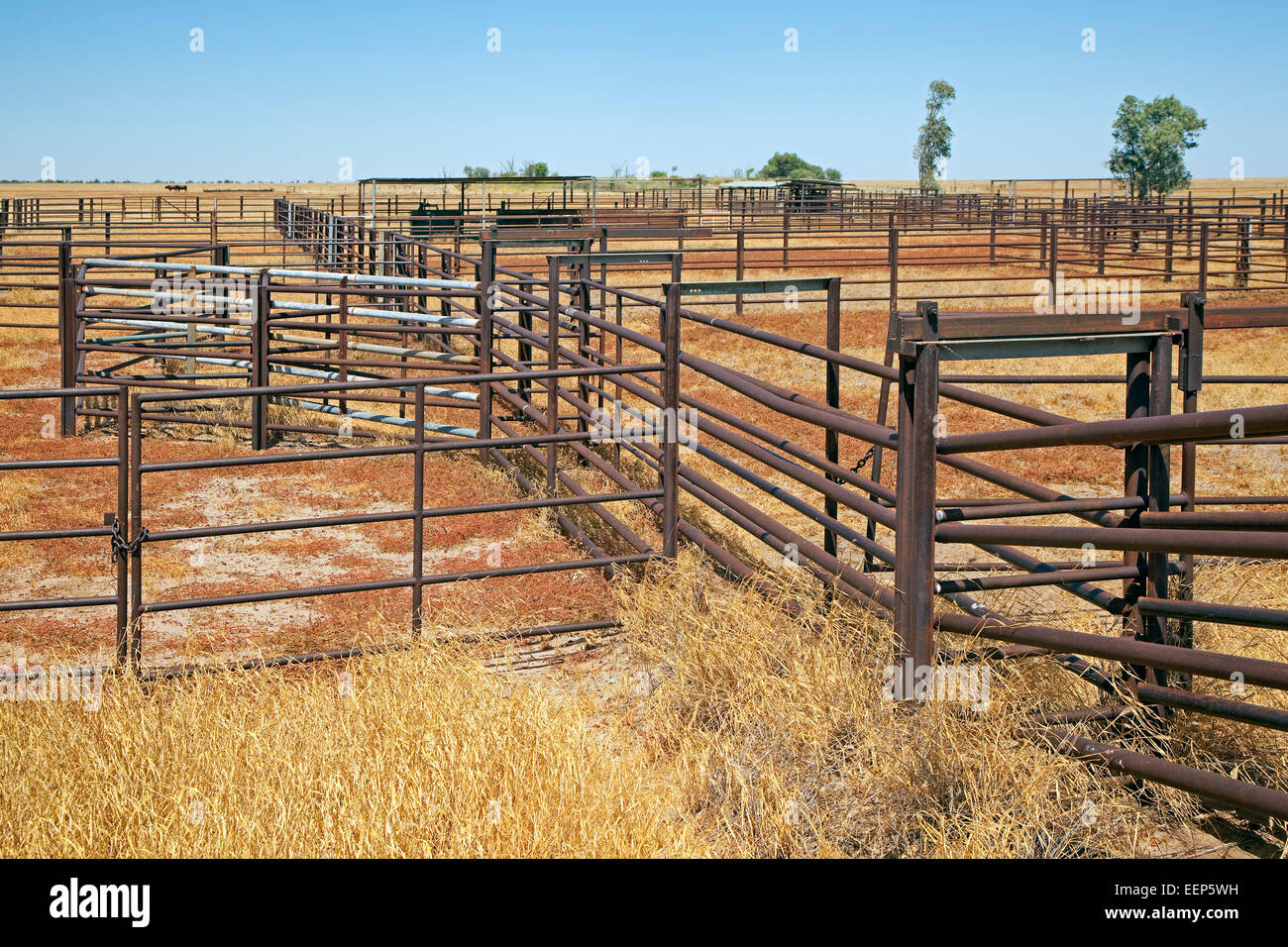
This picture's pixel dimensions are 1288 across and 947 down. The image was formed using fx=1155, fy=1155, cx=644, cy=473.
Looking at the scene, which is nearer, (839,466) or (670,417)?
(839,466)

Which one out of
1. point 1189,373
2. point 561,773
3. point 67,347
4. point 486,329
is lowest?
point 561,773

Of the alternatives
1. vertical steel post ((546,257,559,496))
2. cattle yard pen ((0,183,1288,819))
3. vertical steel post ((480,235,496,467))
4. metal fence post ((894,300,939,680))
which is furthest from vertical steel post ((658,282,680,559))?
vertical steel post ((480,235,496,467))

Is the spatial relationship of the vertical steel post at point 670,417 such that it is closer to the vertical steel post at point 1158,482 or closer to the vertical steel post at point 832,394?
the vertical steel post at point 832,394

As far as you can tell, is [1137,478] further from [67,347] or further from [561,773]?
[67,347]

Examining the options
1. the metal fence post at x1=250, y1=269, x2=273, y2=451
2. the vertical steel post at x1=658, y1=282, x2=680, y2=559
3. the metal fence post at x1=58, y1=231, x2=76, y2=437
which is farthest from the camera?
the metal fence post at x1=58, y1=231, x2=76, y2=437

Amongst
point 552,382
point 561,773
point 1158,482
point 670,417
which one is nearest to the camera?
point 561,773

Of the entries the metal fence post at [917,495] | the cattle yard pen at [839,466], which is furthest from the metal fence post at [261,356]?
the metal fence post at [917,495]

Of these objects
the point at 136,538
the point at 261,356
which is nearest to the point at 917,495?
the point at 136,538

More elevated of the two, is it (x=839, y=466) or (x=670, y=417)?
(x=670, y=417)

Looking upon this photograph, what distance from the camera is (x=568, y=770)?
11.3 ft

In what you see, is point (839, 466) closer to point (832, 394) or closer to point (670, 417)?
point (670, 417)

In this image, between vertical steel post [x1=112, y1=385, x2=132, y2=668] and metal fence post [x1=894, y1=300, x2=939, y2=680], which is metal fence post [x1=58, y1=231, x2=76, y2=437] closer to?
vertical steel post [x1=112, y1=385, x2=132, y2=668]

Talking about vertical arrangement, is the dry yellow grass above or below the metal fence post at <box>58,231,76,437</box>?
below

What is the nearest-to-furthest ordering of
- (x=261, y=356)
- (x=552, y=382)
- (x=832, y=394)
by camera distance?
1. (x=832, y=394)
2. (x=552, y=382)
3. (x=261, y=356)
